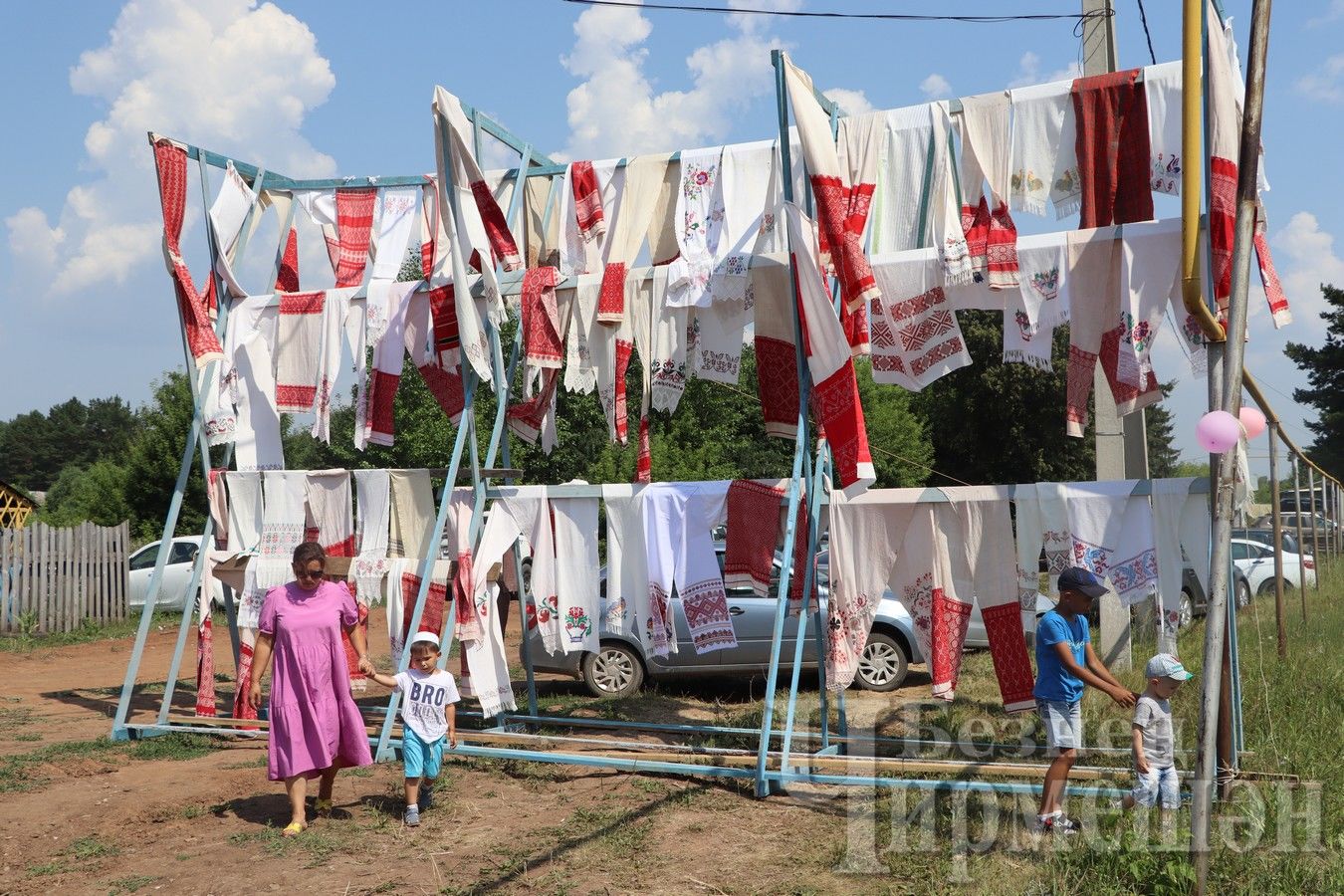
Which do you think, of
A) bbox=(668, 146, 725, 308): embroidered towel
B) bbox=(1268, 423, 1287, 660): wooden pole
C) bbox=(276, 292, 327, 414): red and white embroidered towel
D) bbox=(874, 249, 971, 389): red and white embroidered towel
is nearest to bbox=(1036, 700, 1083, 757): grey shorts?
bbox=(874, 249, 971, 389): red and white embroidered towel

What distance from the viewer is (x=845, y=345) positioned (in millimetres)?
6367

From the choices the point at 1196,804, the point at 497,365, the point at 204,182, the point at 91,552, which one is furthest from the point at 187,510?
the point at 1196,804

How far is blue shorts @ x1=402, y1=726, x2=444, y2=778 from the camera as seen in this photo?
255 inches

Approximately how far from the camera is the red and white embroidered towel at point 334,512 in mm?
8750

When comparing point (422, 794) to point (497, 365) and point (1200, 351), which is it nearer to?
point (497, 365)

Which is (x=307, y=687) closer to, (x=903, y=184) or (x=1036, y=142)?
(x=903, y=184)

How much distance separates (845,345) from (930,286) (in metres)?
0.86

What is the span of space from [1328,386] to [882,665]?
3372 cm

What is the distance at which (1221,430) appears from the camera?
4.27 m

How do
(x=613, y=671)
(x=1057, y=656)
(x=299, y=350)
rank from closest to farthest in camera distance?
(x=1057, y=656), (x=299, y=350), (x=613, y=671)

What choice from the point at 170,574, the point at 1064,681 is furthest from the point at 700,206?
the point at 170,574

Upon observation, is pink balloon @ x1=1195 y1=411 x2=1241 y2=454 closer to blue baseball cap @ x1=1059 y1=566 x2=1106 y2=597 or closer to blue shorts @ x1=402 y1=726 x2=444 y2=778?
blue baseball cap @ x1=1059 y1=566 x2=1106 y2=597

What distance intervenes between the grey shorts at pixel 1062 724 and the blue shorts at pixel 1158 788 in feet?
1.09

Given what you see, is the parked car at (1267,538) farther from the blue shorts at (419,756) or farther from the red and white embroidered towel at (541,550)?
the blue shorts at (419,756)
